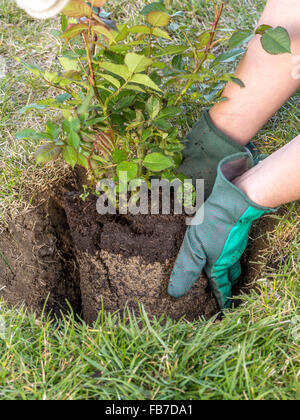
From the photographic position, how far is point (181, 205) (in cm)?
140

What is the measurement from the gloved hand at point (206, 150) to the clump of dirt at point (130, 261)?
200 mm

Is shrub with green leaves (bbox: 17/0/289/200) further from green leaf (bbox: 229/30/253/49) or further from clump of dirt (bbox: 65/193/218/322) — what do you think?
clump of dirt (bbox: 65/193/218/322)

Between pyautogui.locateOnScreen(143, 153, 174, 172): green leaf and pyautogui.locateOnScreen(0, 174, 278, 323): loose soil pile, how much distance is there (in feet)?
0.81

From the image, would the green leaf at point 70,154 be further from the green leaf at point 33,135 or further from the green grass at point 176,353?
the green grass at point 176,353

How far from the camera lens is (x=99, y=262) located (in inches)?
54.0

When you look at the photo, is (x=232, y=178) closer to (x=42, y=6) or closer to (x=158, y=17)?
→ (x=158, y=17)

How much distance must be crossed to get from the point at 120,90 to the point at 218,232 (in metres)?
0.51

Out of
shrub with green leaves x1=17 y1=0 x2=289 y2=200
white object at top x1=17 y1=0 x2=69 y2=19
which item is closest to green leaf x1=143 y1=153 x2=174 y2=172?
shrub with green leaves x1=17 y1=0 x2=289 y2=200

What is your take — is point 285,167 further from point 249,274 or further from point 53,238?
point 53,238

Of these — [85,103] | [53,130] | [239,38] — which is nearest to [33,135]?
[53,130]

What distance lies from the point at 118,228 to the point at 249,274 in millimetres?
479

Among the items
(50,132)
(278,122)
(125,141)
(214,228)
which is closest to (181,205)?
(214,228)

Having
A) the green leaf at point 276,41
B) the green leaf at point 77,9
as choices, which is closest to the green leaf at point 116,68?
the green leaf at point 77,9

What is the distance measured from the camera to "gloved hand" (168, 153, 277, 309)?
128cm
